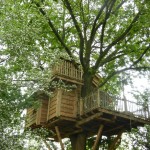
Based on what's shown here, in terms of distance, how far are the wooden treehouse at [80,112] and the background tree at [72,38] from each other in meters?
0.68

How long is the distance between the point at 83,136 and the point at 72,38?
23.8 feet

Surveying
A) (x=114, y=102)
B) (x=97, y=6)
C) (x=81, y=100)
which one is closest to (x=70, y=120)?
(x=81, y=100)

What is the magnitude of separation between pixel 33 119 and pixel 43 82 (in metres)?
6.87

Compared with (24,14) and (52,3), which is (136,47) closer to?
(52,3)

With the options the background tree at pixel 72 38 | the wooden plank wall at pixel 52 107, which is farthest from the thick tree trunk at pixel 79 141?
the wooden plank wall at pixel 52 107

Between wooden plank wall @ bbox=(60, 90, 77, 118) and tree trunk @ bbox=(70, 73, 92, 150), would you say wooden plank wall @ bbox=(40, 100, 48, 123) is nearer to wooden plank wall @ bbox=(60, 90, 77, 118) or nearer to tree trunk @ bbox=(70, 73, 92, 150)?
wooden plank wall @ bbox=(60, 90, 77, 118)

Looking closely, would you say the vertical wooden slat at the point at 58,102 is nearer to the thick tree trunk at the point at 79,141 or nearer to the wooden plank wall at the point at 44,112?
the wooden plank wall at the point at 44,112

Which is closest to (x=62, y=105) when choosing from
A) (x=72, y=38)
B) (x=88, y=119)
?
(x=88, y=119)

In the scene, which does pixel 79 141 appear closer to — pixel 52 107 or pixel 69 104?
pixel 69 104

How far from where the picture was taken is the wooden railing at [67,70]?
14555 millimetres

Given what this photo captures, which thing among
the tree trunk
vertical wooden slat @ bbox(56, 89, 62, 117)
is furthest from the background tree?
vertical wooden slat @ bbox(56, 89, 62, 117)

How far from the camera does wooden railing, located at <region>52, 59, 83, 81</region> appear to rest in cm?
1455

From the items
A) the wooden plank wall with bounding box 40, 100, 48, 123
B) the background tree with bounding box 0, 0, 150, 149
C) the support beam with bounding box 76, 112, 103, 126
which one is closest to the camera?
the background tree with bounding box 0, 0, 150, 149

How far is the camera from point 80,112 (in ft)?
46.9
